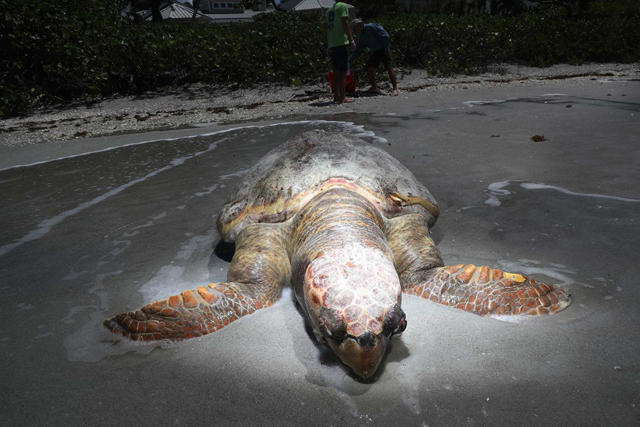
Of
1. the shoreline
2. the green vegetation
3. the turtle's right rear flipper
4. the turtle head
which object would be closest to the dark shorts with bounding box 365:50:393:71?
the shoreline

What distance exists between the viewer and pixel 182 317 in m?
2.03

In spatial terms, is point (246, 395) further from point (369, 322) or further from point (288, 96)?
point (288, 96)

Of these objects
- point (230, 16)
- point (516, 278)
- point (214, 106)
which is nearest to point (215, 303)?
point (516, 278)

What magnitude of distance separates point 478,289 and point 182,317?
4.64 ft

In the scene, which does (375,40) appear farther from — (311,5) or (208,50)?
(311,5)

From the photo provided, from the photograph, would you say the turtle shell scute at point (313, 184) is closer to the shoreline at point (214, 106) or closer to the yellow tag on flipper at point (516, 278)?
the yellow tag on flipper at point (516, 278)

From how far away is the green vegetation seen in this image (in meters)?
10.1

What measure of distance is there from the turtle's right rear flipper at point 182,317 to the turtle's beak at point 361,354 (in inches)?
27.0

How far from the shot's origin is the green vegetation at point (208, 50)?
10.1 metres

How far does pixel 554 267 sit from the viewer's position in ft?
8.28

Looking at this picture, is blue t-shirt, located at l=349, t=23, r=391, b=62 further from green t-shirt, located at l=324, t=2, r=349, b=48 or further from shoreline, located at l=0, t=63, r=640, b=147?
shoreline, located at l=0, t=63, r=640, b=147

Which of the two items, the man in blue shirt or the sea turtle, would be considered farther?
the man in blue shirt

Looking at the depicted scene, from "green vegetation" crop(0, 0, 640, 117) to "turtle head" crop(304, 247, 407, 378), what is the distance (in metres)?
10.2

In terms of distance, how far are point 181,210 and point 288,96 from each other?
746cm
